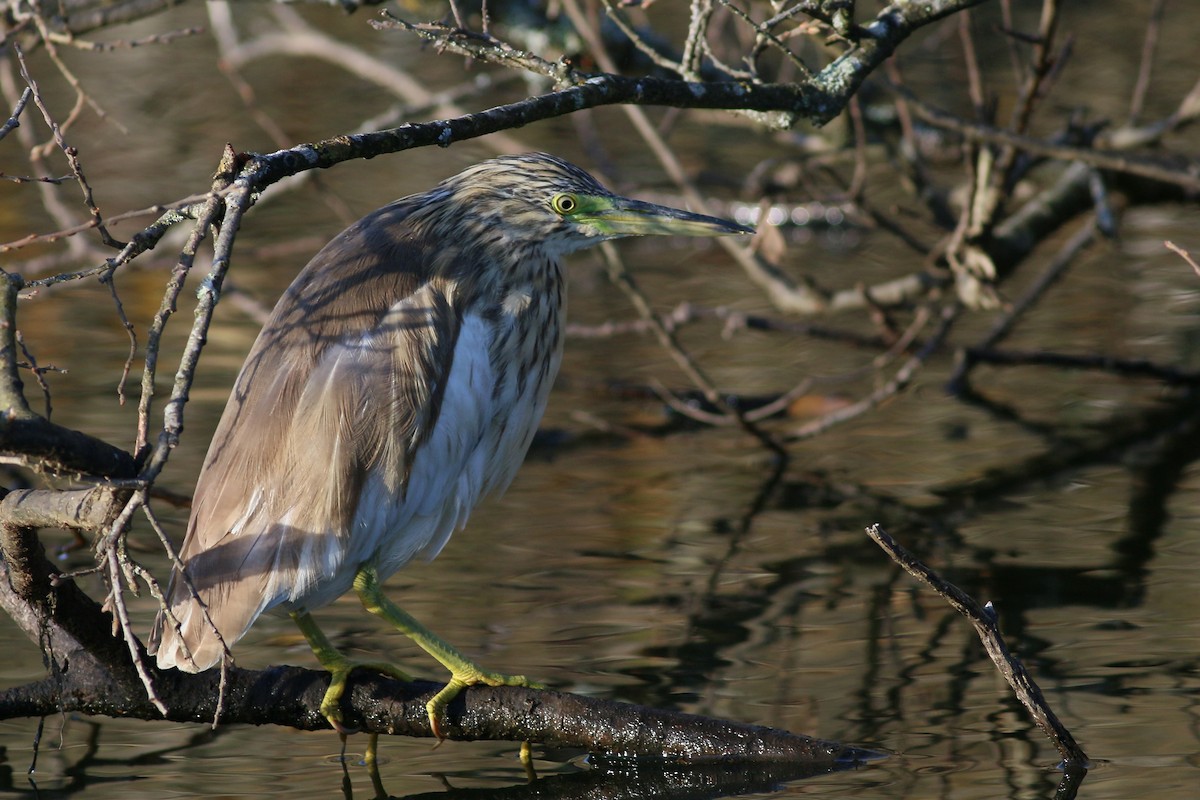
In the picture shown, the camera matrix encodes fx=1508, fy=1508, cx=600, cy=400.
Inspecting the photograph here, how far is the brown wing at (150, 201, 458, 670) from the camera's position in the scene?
3.12 metres

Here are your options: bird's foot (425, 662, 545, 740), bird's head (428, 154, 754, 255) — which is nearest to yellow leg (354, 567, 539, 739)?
bird's foot (425, 662, 545, 740)

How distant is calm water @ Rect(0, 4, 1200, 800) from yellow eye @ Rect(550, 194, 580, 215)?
117 centimetres

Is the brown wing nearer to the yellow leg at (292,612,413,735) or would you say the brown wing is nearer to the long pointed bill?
the yellow leg at (292,612,413,735)

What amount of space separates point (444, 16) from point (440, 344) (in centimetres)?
295

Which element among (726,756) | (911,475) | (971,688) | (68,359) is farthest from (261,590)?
(68,359)

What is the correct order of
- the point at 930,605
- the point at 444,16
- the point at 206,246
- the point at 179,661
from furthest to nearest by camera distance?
the point at 206,246 < the point at 444,16 < the point at 930,605 < the point at 179,661

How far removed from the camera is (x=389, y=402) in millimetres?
3271

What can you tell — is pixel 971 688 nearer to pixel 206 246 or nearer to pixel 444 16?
pixel 444 16

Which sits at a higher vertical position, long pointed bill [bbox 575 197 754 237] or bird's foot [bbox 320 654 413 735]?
long pointed bill [bbox 575 197 754 237]

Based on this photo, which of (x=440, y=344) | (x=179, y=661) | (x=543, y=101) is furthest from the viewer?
(x=440, y=344)

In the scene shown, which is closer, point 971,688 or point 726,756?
point 726,756

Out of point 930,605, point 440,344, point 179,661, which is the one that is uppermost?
point 440,344

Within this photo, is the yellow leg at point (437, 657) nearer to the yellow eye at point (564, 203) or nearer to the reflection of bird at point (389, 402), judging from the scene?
the reflection of bird at point (389, 402)

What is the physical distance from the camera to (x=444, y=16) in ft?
19.5
